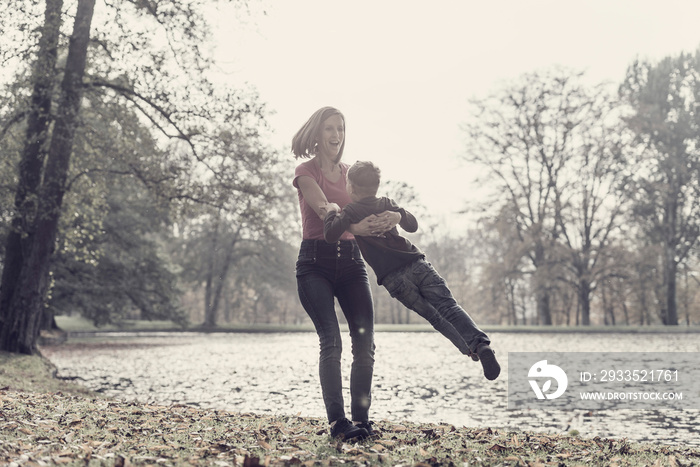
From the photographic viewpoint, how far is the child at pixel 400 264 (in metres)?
4.08

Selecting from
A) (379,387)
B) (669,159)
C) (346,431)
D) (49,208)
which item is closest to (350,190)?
(346,431)

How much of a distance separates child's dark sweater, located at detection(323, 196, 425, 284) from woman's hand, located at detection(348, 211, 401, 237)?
0.04 meters

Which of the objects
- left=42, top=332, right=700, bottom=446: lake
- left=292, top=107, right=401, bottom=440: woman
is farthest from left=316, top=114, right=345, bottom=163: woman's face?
left=42, top=332, right=700, bottom=446: lake

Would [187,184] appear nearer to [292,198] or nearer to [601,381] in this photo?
[601,381]

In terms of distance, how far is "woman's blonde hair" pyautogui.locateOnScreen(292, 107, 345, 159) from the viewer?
4430mm

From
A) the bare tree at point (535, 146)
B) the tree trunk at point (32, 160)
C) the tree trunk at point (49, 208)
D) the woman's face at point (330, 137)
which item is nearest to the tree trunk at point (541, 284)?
the bare tree at point (535, 146)

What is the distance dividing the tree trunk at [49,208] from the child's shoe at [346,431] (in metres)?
9.91

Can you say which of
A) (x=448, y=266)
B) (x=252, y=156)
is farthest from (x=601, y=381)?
(x=448, y=266)

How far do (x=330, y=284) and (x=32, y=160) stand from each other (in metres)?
10.6

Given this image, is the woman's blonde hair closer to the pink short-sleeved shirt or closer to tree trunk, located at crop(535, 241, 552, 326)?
the pink short-sleeved shirt

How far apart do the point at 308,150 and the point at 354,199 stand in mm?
500

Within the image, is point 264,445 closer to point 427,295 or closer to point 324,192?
point 427,295

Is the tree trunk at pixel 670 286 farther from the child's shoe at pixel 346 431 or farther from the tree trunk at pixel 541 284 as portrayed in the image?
the child's shoe at pixel 346 431

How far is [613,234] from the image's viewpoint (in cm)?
3784
